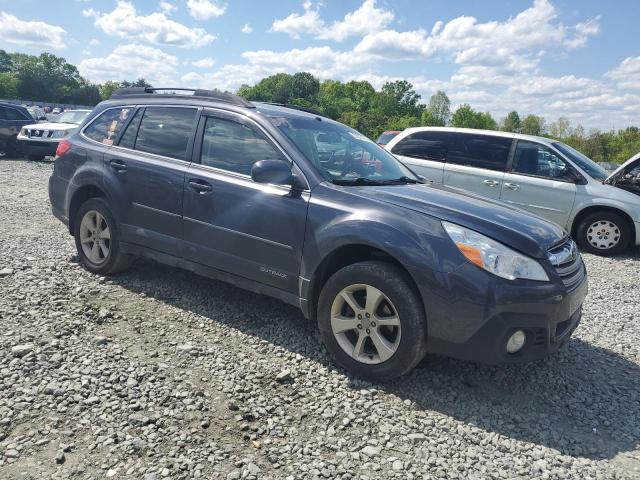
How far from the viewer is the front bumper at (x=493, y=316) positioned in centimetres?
305

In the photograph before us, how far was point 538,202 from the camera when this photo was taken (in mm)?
8203

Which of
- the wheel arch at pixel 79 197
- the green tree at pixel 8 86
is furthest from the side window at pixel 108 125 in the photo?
the green tree at pixel 8 86

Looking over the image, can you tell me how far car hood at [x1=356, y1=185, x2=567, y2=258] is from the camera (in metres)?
3.24

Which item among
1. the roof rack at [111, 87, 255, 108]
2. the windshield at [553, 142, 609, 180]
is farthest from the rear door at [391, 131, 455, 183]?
the roof rack at [111, 87, 255, 108]

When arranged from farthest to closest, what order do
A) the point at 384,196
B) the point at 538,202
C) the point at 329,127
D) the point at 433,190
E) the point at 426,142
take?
the point at 426,142
the point at 538,202
the point at 329,127
the point at 433,190
the point at 384,196

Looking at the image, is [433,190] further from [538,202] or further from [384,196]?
[538,202]

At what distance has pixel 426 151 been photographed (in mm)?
8984

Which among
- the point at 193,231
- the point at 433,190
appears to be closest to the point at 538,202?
the point at 433,190

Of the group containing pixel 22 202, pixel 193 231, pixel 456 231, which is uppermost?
pixel 456 231

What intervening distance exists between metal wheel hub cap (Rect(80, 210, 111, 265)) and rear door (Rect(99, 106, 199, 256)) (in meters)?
0.36

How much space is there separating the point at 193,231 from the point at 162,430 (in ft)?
5.98

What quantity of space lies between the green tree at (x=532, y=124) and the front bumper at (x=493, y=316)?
8420 centimetres

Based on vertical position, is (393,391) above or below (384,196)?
below

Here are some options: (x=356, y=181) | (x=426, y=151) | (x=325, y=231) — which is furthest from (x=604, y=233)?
(x=325, y=231)
